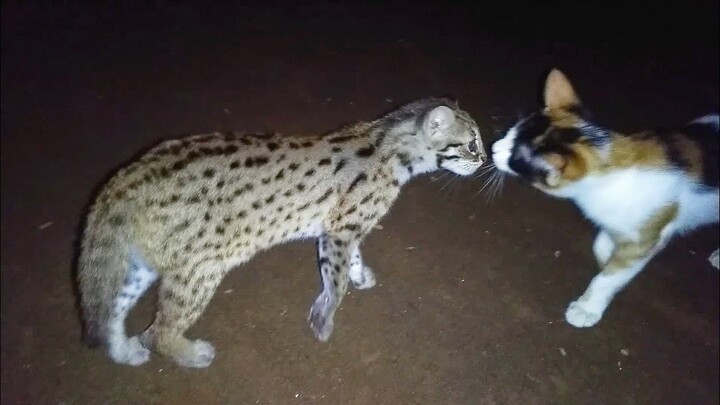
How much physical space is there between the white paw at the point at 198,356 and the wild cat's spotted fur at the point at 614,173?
1.23 m

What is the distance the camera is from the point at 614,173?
2227mm

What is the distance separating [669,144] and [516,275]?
2.45 feet

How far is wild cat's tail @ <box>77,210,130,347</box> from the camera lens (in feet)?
6.07

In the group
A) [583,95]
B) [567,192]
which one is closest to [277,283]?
[567,192]

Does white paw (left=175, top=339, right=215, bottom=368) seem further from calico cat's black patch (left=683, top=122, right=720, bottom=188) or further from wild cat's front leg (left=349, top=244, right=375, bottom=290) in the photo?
calico cat's black patch (left=683, top=122, right=720, bottom=188)

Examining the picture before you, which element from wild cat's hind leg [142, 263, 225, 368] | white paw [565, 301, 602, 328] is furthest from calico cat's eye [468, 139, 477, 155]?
wild cat's hind leg [142, 263, 225, 368]

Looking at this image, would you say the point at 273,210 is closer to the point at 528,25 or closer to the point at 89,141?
the point at 89,141

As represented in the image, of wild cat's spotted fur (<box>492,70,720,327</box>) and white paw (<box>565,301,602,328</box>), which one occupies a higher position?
wild cat's spotted fur (<box>492,70,720,327</box>)

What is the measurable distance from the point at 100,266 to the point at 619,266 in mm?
1786

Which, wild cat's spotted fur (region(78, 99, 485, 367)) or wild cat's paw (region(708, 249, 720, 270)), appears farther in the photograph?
wild cat's paw (region(708, 249, 720, 270))

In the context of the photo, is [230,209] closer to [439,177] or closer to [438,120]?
[438,120]

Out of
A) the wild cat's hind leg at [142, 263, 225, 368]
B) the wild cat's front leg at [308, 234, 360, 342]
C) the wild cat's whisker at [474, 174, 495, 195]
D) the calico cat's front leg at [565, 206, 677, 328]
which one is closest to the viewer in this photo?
the wild cat's hind leg at [142, 263, 225, 368]

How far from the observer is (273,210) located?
2.04m

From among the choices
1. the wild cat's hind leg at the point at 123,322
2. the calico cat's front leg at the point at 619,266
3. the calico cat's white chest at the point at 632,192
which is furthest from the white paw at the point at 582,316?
the wild cat's hind leg at the point at 123,322
